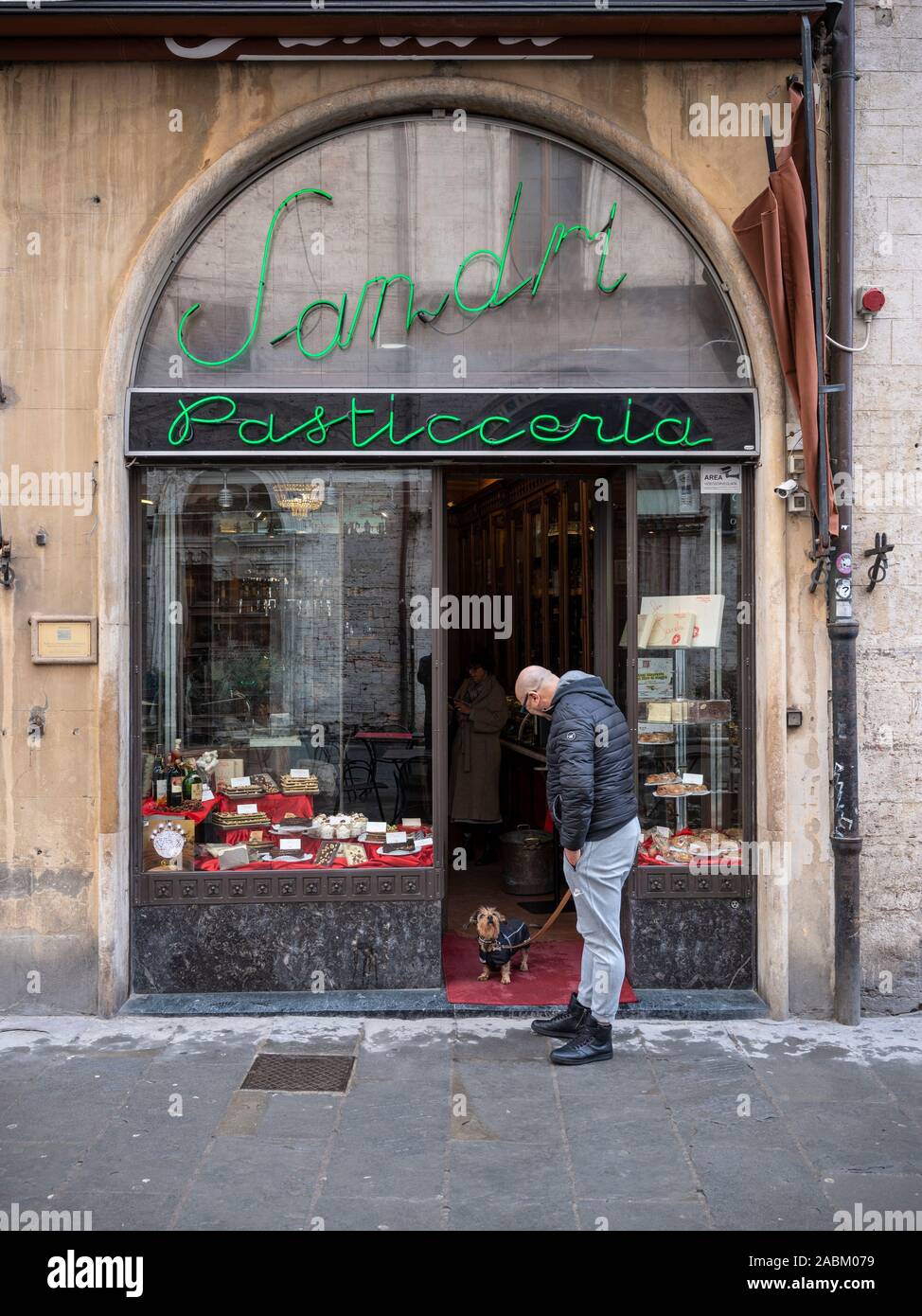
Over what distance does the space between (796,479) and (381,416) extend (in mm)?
2549

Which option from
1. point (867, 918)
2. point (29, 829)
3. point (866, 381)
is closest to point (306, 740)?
point (29, 829)

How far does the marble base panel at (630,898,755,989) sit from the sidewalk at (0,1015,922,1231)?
1.48 feet

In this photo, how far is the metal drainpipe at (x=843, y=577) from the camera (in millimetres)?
6383

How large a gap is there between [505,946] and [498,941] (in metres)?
A: 0.06

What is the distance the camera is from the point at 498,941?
6863 millimetres

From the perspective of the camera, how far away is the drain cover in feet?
17.9

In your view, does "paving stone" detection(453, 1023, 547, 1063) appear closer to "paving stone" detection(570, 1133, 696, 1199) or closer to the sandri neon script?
"paving stone" detection(570, 1133, 696, 1199)

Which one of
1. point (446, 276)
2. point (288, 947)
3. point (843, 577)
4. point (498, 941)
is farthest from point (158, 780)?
point (843, 577)

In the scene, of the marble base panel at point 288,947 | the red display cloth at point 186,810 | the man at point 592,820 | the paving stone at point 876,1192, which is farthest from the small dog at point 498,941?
the paving stone at point 876,1192

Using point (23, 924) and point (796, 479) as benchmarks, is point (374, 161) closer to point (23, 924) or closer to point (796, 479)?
point (796, 479)

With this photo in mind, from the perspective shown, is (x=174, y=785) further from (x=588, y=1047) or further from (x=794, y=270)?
(x=794, y=270)

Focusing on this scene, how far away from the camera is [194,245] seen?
22.0 feet

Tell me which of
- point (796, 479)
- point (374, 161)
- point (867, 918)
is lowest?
point (867, 918)

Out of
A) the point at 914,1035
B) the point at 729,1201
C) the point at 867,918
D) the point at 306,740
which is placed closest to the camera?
the point at 729,1201
